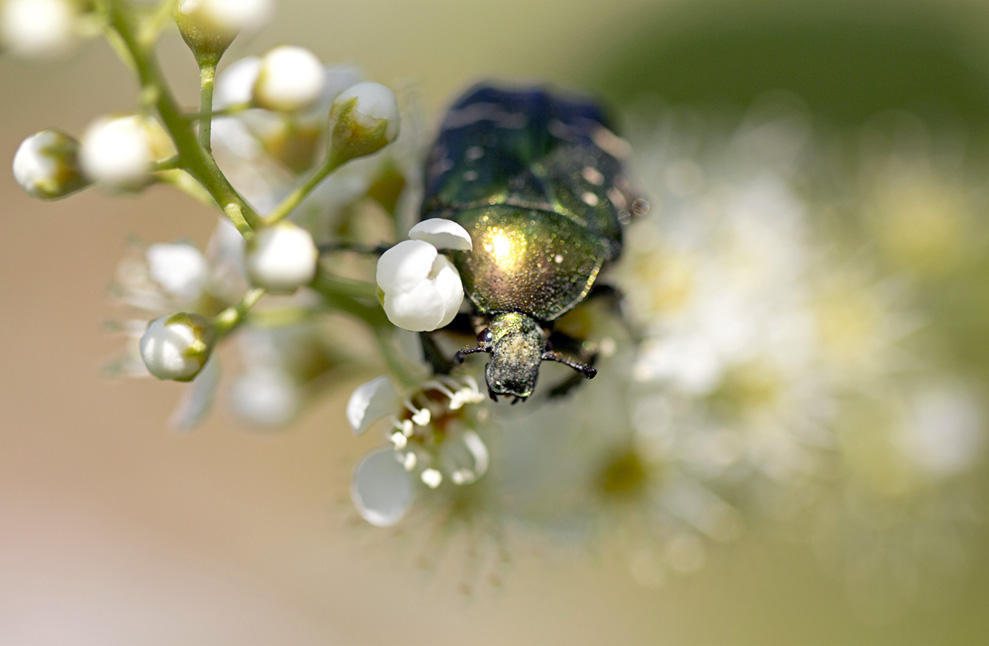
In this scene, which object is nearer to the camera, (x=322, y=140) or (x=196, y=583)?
(x=322, y=140)

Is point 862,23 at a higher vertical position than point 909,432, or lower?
higher

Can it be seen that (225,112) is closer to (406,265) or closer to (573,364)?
(406,265)

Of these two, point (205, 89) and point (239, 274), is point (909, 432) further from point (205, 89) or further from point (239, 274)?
point (205, 89)

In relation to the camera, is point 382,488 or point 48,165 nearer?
point 48,165

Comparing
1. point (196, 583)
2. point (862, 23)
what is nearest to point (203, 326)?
point (196, 583)

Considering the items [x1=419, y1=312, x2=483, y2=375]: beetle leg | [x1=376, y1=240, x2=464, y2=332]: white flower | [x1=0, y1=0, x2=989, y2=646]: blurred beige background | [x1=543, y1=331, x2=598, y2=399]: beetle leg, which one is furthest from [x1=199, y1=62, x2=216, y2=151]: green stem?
[x1=0, y1=0, x2=989, y2=646]: blurred beige background

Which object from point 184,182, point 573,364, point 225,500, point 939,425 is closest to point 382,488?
point 573,364
